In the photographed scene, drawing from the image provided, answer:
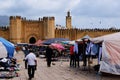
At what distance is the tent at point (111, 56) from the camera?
56.6 ft

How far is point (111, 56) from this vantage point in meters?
17.5

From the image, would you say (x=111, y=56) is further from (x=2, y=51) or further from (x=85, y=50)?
(x=85, y=50)

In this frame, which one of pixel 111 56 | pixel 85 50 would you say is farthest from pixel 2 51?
pixel 85 50

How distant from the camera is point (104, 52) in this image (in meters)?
17.7

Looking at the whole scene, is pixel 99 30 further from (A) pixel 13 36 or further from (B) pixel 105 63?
(B) pixel 105 63

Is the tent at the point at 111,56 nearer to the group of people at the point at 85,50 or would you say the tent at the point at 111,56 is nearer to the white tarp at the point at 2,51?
the group of people at the point at 85,50

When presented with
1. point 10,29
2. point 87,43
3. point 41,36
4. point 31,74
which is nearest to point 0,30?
point 10,29

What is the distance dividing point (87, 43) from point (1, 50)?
6058 mm

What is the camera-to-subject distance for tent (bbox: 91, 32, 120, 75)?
17.3 m

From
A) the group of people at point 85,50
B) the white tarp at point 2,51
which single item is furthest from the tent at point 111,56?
the white tarp at point 2,51

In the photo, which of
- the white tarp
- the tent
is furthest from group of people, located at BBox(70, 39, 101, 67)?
the white tarp

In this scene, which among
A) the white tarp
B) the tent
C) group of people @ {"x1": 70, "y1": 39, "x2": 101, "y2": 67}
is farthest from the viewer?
group of people @ {"x1": 70, "y1": 39, "x2": 101, "y2": 67}

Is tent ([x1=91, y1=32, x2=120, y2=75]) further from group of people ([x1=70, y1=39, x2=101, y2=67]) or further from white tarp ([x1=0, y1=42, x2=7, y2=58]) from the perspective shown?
white tarp ([x1=0, y1=42, x2=7, y2=58])

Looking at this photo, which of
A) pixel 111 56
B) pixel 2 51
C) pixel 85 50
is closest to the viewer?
pixel 111 56
